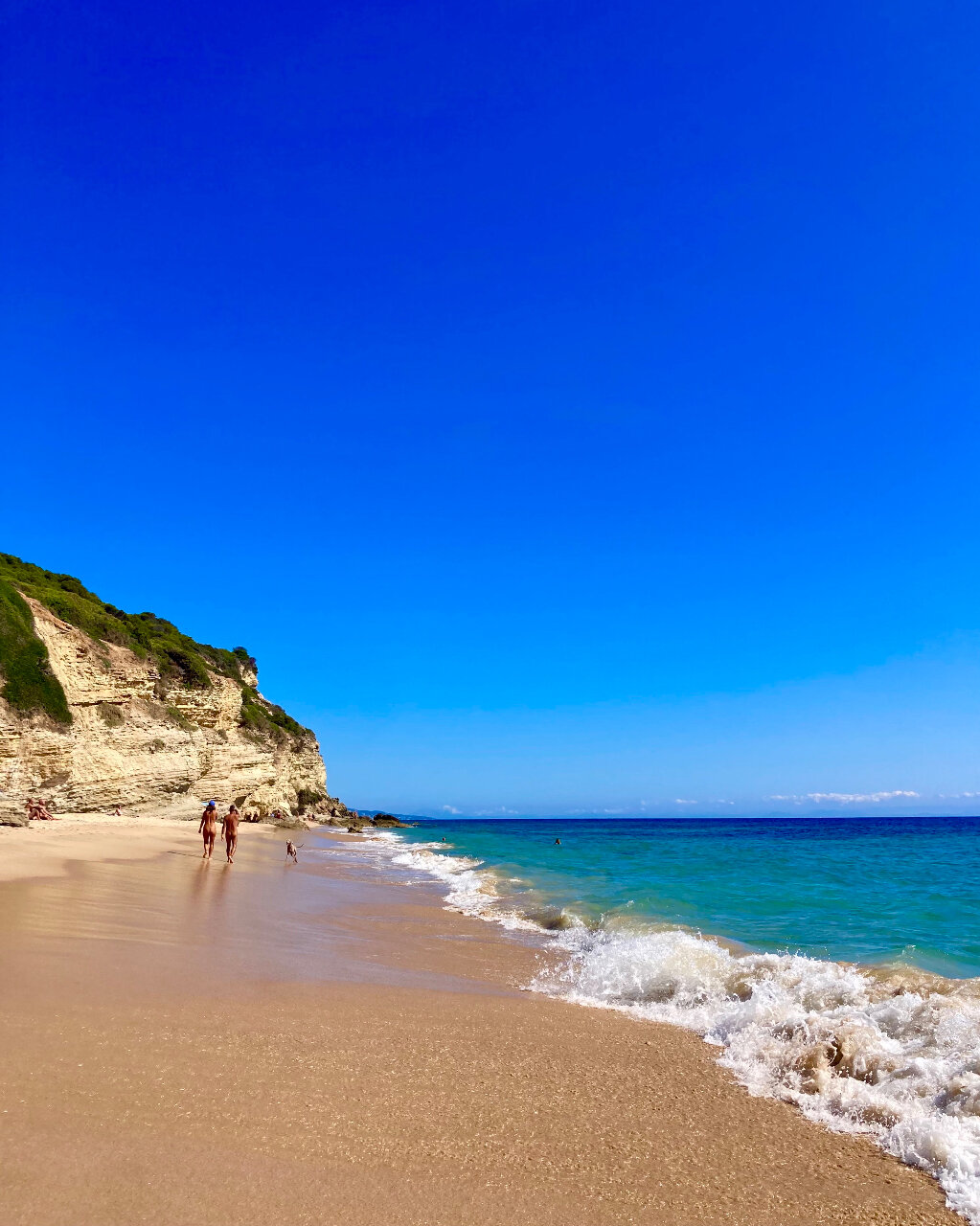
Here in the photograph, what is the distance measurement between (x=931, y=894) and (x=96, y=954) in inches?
801

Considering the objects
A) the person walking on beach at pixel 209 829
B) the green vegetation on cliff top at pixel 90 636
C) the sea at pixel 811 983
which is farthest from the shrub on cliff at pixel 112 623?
the sea at pixel 811 983

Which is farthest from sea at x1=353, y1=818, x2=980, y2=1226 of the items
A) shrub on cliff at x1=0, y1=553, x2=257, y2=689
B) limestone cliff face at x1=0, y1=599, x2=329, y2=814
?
shrub on cliff at x1=0, y1=553, x2=257, y2=689

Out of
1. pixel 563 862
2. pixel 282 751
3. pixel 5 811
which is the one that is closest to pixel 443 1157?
pixel 5 811

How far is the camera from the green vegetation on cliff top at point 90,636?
984 inches

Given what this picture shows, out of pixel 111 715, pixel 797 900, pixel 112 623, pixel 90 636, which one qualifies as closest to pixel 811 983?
pixel 797 900

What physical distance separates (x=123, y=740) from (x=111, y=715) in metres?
1.24

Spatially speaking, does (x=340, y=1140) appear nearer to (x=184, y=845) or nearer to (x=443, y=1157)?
(x=443, y=1157)

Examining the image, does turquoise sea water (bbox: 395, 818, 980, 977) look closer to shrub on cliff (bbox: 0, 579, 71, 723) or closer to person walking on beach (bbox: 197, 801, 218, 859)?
person walking on beach (bbox: 197, 801, 218, 859)

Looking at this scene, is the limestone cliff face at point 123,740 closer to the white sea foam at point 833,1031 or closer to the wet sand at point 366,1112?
the wet sand at point 366,1112

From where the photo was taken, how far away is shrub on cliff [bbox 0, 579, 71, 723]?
79.8ft

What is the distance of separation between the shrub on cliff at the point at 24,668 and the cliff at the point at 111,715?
0.14 ft

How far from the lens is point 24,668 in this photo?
25.0 meters

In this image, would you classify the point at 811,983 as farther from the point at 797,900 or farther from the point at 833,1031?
the point at 797,900

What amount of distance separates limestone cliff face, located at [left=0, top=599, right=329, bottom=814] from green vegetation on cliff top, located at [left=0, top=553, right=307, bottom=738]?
2.16 ft
